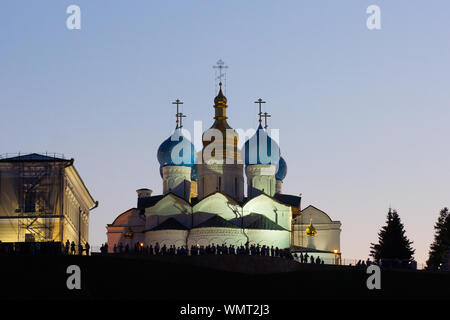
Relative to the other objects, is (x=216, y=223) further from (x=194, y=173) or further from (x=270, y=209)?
(x=194, y=173)

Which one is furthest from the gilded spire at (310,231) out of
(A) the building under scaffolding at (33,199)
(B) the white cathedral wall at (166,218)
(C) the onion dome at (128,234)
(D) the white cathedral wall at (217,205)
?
(A) the building under scaffolding at (33,199)

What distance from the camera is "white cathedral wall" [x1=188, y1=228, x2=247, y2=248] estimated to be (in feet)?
222

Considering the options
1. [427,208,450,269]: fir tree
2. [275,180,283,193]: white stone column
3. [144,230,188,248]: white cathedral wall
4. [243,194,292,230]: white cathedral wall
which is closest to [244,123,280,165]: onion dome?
[243,194,292,230]: white cathedral wall

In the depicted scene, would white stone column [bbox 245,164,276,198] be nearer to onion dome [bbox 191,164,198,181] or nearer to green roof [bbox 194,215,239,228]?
onion dome [bbox 191,164,198,181]

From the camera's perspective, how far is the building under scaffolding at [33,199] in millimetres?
60594

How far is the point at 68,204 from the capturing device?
2502 inches

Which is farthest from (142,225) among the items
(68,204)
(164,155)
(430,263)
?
(430,263)

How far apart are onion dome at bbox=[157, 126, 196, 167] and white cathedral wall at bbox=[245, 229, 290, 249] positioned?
7.21m

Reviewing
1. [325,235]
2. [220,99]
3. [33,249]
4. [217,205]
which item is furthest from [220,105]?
[33,249]

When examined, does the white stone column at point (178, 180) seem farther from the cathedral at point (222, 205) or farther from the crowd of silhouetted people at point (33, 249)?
the crowd of silhouetted people at point (33, 249)

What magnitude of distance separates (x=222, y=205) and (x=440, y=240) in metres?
18.2

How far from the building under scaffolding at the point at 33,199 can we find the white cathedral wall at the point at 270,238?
12299 mm
